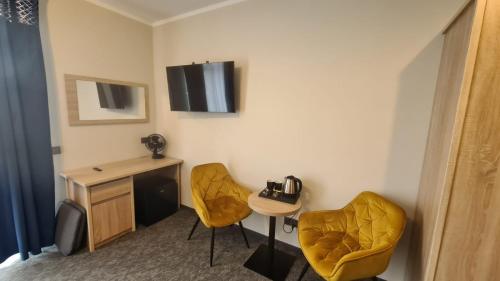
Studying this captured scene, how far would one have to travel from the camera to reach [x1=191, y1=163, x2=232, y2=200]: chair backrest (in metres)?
2.36

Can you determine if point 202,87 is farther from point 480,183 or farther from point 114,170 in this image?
point 480,183

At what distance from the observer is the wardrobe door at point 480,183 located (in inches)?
35.5

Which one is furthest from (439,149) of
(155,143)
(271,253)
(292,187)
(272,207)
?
(155,143)

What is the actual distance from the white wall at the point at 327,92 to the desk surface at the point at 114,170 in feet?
2.45

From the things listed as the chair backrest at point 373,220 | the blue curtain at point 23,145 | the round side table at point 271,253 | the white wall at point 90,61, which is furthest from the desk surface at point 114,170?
the chair backrest at point 373,220


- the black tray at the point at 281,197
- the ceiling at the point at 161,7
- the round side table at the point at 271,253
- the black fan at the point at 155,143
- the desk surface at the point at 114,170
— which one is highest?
the ceiling at the point at 161,7

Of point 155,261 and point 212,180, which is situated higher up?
point 212,180

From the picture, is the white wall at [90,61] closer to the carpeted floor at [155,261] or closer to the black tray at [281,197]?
the carpeted floor at [155,261]

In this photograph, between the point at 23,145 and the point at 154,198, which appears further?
the point at 154,198

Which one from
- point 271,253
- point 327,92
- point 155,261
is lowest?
point 155,261

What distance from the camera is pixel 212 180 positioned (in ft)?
8.07

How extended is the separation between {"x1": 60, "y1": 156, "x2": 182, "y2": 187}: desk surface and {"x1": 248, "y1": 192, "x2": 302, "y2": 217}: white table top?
1.41 m

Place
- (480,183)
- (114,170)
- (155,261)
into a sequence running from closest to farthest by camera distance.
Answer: (480,183) → (155,261) → (114,170)

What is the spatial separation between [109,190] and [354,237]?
94.1 inches
